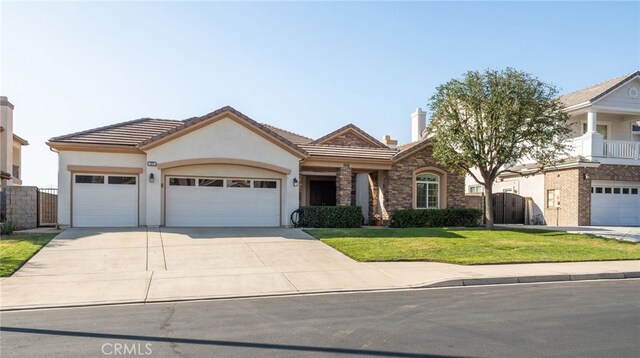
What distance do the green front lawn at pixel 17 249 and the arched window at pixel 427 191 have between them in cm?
1587

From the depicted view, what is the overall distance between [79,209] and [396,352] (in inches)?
659

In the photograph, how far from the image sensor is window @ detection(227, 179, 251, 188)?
20.9 metres

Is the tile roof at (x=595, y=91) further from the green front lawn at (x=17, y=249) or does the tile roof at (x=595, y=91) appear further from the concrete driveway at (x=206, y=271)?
the green front lawn at (x=17, y=249)

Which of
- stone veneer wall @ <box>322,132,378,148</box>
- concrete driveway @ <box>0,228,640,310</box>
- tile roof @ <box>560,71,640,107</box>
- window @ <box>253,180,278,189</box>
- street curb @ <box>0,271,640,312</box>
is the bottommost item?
street curb @ <box>0,271,640,312</box>

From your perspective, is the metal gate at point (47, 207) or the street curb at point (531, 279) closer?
the street curb at point (531, 279)

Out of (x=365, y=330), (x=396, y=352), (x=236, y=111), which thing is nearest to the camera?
(x=396, y=352)

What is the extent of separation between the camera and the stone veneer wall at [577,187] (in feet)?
80.1

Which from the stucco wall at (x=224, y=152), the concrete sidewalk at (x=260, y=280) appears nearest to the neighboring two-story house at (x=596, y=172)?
the concrete sidewalk at (x=260, y=280)

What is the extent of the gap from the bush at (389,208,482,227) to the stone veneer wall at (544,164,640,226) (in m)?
4.77

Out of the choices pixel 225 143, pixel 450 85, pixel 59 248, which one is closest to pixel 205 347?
A: pixel 59 248

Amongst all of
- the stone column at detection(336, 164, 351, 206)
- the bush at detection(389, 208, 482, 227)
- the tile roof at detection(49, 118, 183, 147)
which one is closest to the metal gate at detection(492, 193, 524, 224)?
the bush at detection(389, 208, 482, 227)

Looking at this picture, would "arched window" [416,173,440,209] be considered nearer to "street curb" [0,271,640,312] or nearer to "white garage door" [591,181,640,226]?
"white garage door" [591,181,640,226]

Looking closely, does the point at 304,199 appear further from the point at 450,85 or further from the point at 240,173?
the point at 450,85

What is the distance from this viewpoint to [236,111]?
67.1 feet
